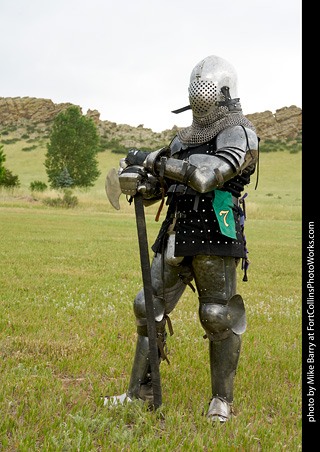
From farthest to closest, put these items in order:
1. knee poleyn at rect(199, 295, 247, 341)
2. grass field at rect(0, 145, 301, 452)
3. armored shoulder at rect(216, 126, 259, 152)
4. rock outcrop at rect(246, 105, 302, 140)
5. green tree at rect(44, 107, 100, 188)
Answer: rock outcrop at rect(246, 105, 302, 140), green tree at rect(44, 107, 100, 188), knee poleyn at rect(199, 295, 247, 341), armored shoulder at rect(216, 126, 259, 152), grass field at rect(0, 145, 301, 452)

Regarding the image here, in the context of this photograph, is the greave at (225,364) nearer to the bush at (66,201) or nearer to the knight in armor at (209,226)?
the knight in armor at (209,226)

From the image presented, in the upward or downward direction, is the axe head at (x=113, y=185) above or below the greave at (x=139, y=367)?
above

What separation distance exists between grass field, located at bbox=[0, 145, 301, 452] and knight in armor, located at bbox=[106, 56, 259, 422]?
30 cm

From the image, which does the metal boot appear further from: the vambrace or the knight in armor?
the vambrace

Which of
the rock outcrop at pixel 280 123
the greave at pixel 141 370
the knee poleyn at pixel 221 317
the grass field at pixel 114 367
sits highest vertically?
the rock outcrop at pixel 280 123

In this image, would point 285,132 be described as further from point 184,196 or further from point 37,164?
point 184,196

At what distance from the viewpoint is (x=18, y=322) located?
5.41 m

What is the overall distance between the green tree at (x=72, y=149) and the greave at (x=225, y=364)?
2086 inches

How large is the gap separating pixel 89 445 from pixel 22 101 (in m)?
133

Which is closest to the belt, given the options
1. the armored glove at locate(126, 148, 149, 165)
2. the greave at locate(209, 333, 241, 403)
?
the armored glove at locate(126, 148, 149, 165)

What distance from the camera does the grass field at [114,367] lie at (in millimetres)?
3055

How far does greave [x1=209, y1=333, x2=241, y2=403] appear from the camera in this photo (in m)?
3.47

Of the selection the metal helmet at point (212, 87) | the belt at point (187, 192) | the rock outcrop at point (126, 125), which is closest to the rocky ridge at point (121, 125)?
the rock outcrop at point (126, 125)
